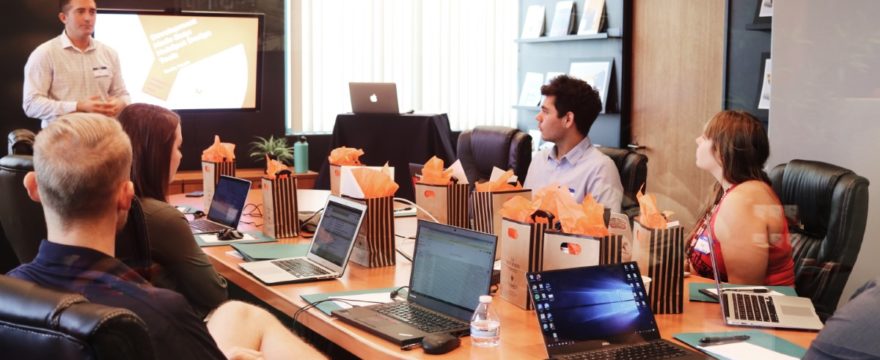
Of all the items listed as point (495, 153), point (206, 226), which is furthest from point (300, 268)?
point (495, 153)

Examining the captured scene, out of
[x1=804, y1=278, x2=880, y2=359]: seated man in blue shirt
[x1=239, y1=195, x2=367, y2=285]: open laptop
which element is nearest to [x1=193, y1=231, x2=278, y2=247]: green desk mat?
[x1=239, y1=195, x2=367, y2=285]: open laptop

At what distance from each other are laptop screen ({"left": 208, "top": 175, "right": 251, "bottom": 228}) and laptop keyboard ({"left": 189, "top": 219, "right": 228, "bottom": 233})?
0.03 metres

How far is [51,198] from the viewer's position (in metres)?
1.65

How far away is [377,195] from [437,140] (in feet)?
11.0

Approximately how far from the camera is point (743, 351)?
2.01 metres

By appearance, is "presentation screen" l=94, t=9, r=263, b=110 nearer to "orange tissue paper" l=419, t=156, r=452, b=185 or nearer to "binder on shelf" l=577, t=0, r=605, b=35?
"binder on shelf" l=577, t=0, r=605, b=35

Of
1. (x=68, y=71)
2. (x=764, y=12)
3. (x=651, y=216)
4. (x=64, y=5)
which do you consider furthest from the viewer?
(x=64, y=5)

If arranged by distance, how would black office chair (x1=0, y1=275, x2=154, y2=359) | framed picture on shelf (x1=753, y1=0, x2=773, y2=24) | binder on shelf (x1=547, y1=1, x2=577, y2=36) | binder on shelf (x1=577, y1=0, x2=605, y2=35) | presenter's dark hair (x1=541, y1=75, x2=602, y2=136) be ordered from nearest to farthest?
black office chair (x1=0, y1=275, x2=154, y2=359)
presenter's dark hair (x1=541, y1=75, x2=602, y2=136)
framed picture on shelf (x1=753, y1=0, x2=773, y2=24)
binder on shelf (x1=577, y1=0, x2=605, y2=35)
binder on shelf (x1=547, y1=1, x2=577, y2=36)

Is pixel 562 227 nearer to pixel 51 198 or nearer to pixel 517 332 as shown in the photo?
pixel 517 332

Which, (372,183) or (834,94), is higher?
(834,94)

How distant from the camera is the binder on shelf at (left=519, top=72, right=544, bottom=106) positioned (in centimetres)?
691

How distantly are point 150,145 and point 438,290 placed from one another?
1.06 metres

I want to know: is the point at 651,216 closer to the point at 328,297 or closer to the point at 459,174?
the point at 328,297

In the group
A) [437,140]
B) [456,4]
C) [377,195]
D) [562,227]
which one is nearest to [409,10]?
[456,4]
